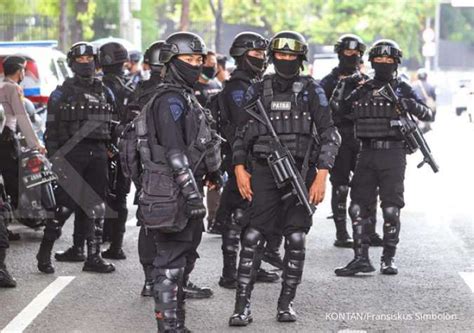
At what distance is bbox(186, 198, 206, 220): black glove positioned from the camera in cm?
647

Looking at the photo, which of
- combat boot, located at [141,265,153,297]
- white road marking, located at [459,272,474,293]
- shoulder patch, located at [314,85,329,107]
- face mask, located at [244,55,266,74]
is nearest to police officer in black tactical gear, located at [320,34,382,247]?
white road marking, located at [459,272,474,293]

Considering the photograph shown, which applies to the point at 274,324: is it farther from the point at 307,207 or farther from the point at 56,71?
the point at 56,71

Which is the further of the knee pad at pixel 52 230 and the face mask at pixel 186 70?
the knee pad at pixel 52 230

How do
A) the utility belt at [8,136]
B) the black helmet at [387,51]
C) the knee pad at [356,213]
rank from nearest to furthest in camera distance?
the black helmet at [387,51] < the knee pad at [356,213] < the utility belt at [8,136]

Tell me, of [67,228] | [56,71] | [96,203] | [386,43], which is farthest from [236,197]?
[56,71]

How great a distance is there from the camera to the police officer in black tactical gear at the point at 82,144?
30.4 feet

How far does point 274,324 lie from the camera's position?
7.49 metres

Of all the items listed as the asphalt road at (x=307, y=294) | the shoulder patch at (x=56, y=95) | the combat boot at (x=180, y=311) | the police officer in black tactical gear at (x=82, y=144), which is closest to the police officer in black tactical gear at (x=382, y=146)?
the asphalt road at (x=307, y=294)

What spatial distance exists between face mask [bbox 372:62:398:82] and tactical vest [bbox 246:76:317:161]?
1796 millimetres

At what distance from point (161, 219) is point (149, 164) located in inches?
13.3

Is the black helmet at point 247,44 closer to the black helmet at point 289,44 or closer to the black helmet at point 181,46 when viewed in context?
the black helmet at point 289,44

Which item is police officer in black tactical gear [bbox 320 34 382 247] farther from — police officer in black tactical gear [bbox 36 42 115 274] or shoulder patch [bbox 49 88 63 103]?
shoulder patch [bbox 49 88 63 103]

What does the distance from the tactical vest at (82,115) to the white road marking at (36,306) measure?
1.19m

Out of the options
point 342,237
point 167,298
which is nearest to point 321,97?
point 167,298
